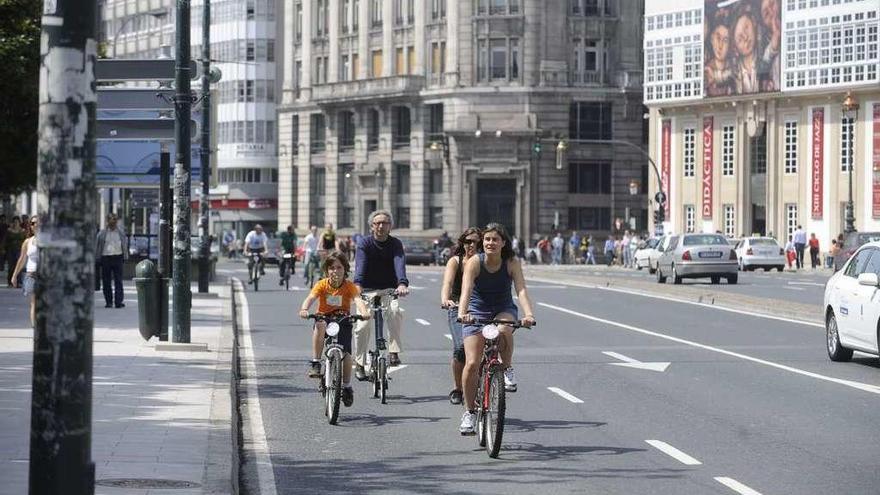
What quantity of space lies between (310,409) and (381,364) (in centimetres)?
84

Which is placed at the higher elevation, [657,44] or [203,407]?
[657,44]

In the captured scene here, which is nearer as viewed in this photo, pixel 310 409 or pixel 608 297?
pixel 310 409

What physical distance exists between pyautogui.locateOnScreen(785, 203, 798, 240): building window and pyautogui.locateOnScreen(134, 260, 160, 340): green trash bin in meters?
59.9

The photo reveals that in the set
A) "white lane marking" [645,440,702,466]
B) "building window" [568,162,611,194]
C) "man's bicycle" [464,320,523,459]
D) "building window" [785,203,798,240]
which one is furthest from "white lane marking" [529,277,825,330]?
"building window" [568,162,611,194]

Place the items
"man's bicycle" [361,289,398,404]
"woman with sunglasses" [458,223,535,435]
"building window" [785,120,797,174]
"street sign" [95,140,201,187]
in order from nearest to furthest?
"woman with sunglasses" [458,223,535,435] → "man's bicycle" [361,289,398,404] → "street sign" [95,140,201,187] → "building window" [785,120,797,174]

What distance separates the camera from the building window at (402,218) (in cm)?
10144

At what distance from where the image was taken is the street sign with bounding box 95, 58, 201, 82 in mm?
23656

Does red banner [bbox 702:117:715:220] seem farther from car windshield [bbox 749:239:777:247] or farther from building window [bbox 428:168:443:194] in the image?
building window [bbox 428:168:443:194]

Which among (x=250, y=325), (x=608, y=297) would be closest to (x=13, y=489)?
(x=250, y=325)

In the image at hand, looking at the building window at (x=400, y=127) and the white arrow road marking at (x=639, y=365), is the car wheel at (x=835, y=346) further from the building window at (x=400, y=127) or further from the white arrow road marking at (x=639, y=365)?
the building window at (x=400, y=127)

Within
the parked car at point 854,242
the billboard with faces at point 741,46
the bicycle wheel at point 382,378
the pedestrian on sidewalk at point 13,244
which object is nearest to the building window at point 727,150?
the billboard with faces at point 741,46

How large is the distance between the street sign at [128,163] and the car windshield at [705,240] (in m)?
14.5

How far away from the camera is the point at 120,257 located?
35.5 m

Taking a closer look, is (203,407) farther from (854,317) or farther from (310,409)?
(854,317)
